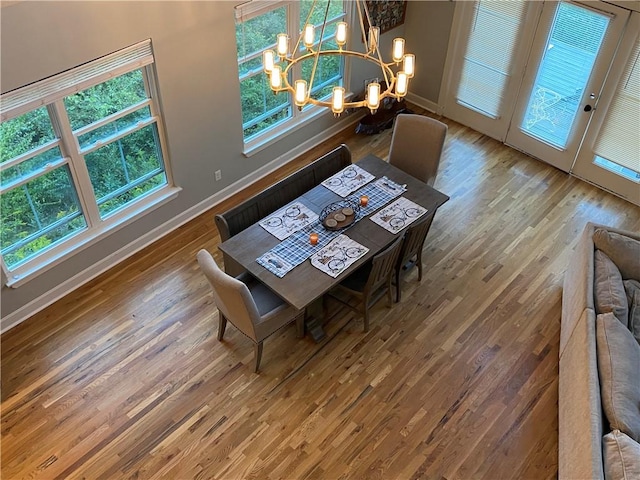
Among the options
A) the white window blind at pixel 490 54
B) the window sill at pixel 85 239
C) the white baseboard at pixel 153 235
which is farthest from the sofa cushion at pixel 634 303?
the window sill at pixel 85 239

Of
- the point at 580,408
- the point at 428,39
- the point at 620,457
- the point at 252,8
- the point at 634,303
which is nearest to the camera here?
the point at 620,457

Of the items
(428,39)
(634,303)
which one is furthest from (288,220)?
(428,39)

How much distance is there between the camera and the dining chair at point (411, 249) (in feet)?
16.0

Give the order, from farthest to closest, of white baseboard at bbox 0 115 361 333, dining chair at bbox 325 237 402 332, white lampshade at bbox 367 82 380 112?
white baseboard at bbox 0 115 361 333 → dining chair at bbox 325 237 402 332 → white lampshade at bbox 367 82 380 112

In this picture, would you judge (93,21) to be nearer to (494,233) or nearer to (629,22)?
(494,233)

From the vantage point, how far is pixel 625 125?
5.97 metres

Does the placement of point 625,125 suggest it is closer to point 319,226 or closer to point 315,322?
point 319,226

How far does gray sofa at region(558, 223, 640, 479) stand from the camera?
3617 mm

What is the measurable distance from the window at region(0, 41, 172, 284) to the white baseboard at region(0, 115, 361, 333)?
318 mm

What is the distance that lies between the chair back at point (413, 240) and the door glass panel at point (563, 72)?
2.47 metres

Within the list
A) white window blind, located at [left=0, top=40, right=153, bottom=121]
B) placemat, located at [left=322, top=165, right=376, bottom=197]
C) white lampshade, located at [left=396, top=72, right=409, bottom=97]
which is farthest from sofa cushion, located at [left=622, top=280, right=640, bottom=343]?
white window blind, located at [left=0, top=40, right=153, bottom=121]

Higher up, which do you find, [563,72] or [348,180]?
[563,72]

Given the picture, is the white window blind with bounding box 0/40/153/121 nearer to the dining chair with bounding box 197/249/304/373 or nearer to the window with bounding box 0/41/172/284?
the window with bounding box 0/41/172/284

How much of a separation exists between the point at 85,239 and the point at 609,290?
14.1 feet
